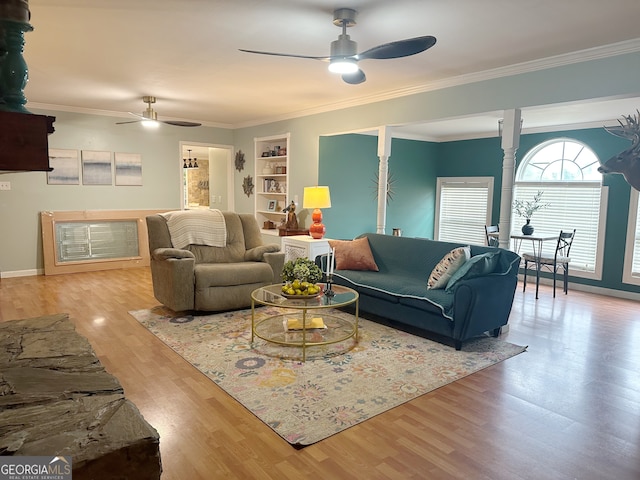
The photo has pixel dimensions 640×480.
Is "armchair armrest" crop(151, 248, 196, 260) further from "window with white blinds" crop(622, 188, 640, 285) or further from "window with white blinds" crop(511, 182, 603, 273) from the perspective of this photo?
"window with white blinds" crop(622, 188, 640, 285)

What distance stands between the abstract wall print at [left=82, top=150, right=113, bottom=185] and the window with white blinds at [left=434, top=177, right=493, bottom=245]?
20.0 feet

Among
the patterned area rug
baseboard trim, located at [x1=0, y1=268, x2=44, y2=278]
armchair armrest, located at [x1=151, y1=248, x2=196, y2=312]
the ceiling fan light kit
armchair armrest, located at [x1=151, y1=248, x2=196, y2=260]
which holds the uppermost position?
the ceiling fan light kit

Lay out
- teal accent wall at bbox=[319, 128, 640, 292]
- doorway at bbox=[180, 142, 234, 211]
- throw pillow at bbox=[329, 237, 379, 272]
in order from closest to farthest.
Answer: throw pillow at bbox=[329, 237, 379, 272] → teal accent wall at bbox=[319, 128, 640, 292] → doorway at bbox=[180, 142, 234, 211]

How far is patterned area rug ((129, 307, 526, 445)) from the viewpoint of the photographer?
268 cm

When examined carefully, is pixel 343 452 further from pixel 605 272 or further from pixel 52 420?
pixel 605 272

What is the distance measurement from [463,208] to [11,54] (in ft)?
26.6

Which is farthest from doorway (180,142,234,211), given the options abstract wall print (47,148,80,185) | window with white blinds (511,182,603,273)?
window with white blinds (511,182,603,273)

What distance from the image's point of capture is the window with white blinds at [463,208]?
26.1 feet

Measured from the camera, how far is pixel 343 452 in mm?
2291

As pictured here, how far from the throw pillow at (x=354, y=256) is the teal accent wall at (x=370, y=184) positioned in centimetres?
176

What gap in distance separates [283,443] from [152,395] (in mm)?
1060

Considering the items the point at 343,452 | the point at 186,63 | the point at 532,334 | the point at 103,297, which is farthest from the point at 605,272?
the point at 103,297

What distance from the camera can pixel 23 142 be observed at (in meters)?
0.98

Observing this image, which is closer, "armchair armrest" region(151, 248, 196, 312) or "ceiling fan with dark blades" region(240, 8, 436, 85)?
"ceiling fan with dark blades" region(240, 8, 436, 85)
